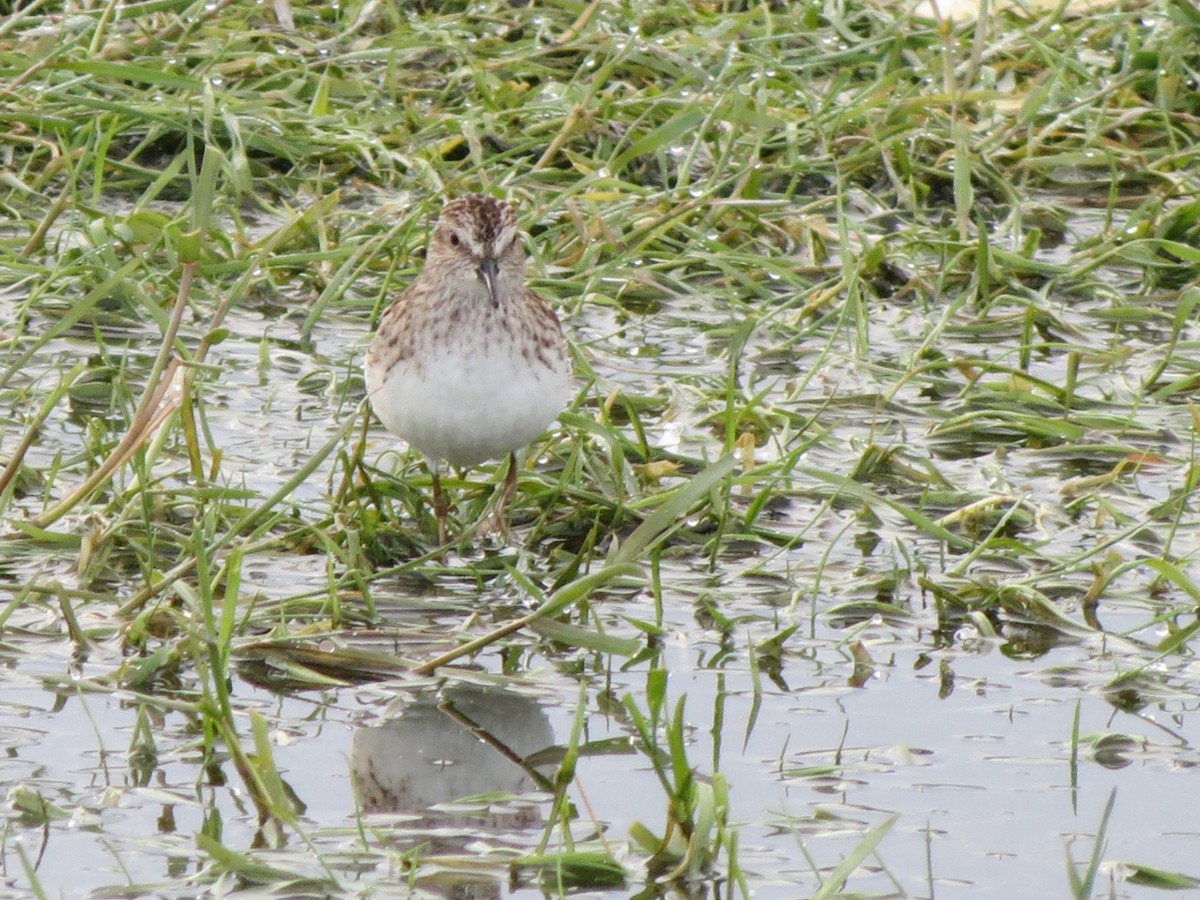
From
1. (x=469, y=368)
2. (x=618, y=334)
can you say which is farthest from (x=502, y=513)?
(x=618, y=334)

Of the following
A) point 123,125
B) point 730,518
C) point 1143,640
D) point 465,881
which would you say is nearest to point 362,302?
point 123,125

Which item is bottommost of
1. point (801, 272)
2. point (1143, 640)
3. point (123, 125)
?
point (1143, 640)

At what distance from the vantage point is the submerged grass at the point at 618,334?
18.3 feet

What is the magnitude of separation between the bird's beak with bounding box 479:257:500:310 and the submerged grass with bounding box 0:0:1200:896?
515 mm

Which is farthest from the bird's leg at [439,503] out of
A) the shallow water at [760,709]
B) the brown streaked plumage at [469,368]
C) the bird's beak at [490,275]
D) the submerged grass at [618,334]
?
the bird's beak at [490,275]

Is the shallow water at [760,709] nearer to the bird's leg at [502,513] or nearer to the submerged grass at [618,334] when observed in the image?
the submerged grass at [618,334]

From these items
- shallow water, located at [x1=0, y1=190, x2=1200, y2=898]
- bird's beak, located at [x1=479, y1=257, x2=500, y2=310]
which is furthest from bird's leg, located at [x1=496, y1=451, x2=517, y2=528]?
bird's beak, located at [x1=479, y1=257, x2=500, y2=310]

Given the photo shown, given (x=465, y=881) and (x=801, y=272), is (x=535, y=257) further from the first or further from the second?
(x=465, y=881)

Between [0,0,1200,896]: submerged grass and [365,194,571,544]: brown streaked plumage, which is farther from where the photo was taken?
[365,194,571,544]: brown streaked plumage

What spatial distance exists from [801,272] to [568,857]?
197 inches

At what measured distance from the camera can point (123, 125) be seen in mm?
9320

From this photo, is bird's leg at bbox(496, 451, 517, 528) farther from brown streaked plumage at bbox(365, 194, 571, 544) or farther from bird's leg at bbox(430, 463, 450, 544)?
bird's leg at bbox(430, 463, 450, 544)

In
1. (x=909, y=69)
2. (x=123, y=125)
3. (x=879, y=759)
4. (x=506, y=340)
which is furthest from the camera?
(x=909, y=69)

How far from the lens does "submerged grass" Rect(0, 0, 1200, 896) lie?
18.3 feet
